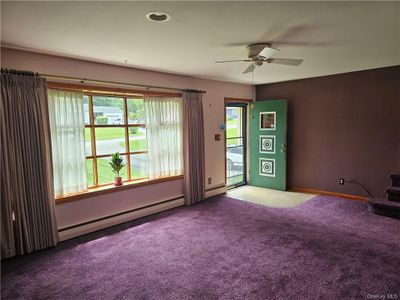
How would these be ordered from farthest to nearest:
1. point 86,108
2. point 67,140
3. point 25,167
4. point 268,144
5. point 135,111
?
point 268,144, point 135,111, point 86,108, point 67,140, point 25,167

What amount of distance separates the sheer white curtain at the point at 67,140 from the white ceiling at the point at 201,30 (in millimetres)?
556

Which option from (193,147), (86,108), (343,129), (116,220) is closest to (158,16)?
(86,108)

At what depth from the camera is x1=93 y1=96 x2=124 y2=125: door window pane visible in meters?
3.61

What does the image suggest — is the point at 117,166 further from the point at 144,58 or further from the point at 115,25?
the point at 115,25

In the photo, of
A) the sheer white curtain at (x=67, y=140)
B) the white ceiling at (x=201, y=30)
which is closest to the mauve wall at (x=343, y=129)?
the white ceiling at (x=201, y=30)

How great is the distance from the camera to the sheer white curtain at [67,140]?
3.10m

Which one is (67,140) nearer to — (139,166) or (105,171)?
(105,171)

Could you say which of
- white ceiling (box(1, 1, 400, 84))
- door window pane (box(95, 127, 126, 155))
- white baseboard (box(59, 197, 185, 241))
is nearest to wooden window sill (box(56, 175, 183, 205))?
white baseboard (box(59, 197, 185, 241))

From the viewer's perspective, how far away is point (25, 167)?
2803 mm

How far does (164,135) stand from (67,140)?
1.45 meters

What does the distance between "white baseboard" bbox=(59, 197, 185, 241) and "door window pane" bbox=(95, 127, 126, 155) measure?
0.98m

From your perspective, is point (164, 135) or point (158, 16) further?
point (164, 135)

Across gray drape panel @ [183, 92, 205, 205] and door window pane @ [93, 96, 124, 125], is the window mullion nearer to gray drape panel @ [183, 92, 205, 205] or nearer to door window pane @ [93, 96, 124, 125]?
door window pane @ [93, 96, 124, 125]

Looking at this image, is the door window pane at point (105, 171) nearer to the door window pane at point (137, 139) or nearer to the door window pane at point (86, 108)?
the door window pane at point (137, 139)
